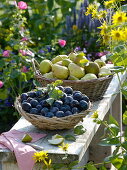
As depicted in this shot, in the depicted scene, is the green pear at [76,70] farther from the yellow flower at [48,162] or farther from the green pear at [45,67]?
the yellow flower at [48,162]

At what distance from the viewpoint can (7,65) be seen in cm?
416

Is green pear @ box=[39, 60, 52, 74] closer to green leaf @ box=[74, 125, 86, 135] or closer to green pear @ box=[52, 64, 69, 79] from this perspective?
green pear @ box=[52, 64, 69, 79]

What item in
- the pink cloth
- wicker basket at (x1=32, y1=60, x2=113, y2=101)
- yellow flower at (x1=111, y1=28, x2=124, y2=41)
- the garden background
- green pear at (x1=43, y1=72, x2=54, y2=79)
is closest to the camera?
yellow flower at (x1=111, y1=28, x2=124, y2=41)

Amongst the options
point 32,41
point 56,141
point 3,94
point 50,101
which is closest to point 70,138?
point 56,141

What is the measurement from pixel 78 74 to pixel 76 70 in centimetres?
3

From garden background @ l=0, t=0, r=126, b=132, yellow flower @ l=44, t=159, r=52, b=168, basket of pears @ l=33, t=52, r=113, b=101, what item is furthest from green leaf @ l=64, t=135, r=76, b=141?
garden background @ l=0, t=0, r=126, b=132

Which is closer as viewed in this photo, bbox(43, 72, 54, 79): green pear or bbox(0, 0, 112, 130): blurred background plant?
bbox(43, 72, 54, 79): green pear

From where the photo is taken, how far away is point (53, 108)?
93.0 inches

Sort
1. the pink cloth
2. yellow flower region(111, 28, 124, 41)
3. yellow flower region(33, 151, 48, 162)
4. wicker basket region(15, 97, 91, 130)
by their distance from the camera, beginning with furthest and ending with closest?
1. wicker basket region(15, 97, 91, 130)
2. the pink cloth
3. yellow flower region(33, 151, 48, 162)
4. yellow flower region(111, 28, 124, 41)

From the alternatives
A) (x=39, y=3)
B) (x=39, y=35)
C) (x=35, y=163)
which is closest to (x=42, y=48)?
(x=39, y=35)

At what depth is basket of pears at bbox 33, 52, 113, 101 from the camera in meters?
2.76

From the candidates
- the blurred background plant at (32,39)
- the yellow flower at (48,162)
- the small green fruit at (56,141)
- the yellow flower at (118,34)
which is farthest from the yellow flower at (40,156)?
the blurred background plant at (32,39)

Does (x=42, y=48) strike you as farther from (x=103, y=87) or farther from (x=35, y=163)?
(x=35, y=163)

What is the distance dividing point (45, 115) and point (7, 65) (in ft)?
6.16
